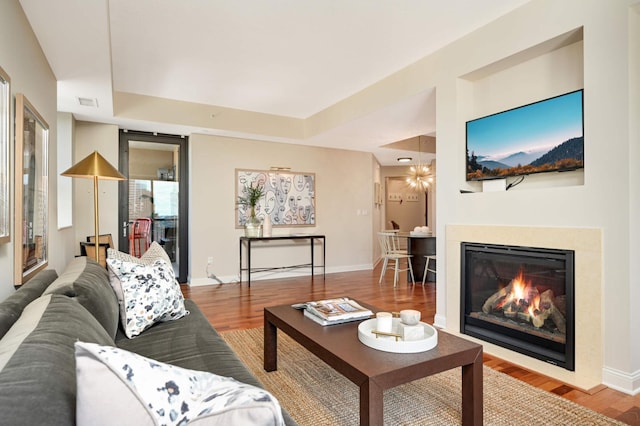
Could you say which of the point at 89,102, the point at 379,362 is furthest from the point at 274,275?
the point at 379,362

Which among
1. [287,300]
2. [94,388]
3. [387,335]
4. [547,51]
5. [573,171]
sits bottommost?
[287,300]

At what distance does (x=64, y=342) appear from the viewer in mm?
898

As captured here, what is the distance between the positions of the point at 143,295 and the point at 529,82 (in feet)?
10.2

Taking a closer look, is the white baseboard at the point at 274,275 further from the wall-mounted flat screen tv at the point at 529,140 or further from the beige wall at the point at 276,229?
the wall-mounted flat screen tv at the point at 529,140

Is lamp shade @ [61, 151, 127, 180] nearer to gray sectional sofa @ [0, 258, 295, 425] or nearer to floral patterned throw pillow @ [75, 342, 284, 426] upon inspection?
gray sectional sofa @ [0, 258, 295, 425]

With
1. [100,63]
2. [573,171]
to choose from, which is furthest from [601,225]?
[100,63]

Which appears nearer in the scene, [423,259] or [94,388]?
[94,388]

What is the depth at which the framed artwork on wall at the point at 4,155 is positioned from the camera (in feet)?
5.83

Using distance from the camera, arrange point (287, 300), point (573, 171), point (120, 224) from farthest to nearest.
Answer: point (120, 224) < point (287, 300) < point (573, 171)

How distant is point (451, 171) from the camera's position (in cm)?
323

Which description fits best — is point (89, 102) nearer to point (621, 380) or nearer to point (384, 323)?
point (384, 323)

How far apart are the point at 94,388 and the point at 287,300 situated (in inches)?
154

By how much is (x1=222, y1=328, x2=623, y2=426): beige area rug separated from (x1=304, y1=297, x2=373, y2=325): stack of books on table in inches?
17.8

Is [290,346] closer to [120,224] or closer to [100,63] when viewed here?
[100,63]
